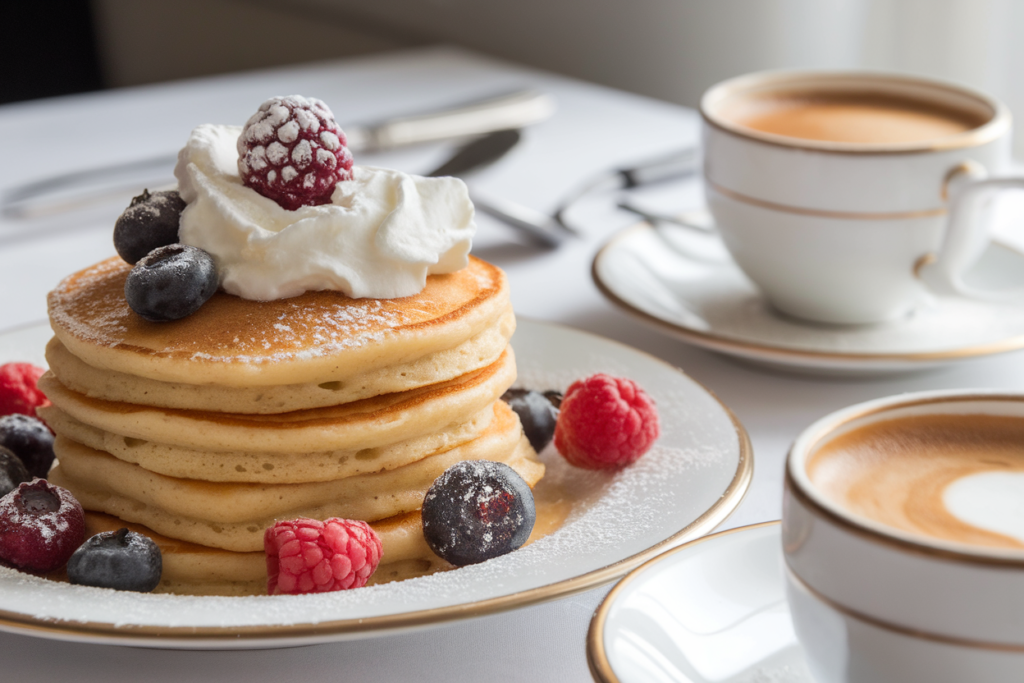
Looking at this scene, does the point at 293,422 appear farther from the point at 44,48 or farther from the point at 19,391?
the point at 44,48

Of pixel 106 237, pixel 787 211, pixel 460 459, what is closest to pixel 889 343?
pixel 787 211

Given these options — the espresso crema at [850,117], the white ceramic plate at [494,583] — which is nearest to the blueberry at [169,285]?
the white ceramic plate at [494,583]

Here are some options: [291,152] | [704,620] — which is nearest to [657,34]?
[291,152]

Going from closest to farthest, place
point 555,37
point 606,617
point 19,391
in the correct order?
point 606,617 < point 19,391 < point 555,37

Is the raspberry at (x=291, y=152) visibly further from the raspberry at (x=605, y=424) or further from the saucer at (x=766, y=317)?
the saucer at (x=766, y=317)

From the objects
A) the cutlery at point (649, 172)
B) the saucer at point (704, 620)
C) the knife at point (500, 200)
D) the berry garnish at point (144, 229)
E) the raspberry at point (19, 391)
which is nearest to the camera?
the saucer at point (704, 620)

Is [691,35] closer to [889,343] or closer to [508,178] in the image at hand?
[508,178]

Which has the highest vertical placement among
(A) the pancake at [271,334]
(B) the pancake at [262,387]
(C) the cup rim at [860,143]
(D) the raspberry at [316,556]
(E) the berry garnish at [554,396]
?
(C) the cup rim at [860,143]
